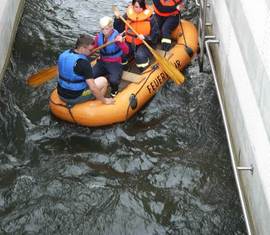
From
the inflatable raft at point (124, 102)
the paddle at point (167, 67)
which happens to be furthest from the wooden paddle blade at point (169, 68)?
the inflatable raft at point (124, 102)

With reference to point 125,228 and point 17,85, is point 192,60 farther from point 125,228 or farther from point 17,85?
point 125,228

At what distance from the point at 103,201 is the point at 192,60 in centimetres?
329

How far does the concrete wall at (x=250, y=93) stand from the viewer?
465 cm

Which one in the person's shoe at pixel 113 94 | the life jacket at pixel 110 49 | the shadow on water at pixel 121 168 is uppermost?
the life jacket at pixel 110 49

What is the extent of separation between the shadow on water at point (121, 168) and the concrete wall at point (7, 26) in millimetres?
304

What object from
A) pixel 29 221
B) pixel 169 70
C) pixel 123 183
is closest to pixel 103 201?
pixel 123 183

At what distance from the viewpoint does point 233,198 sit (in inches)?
235

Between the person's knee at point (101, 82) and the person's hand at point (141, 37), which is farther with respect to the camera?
the person's hand at point (141, 37)

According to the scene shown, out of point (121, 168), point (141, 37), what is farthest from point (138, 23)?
point (121, 168)

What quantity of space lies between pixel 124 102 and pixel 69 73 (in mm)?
879

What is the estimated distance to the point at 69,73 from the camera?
6613mm

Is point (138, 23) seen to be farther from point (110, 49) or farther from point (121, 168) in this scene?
point (121, 168)

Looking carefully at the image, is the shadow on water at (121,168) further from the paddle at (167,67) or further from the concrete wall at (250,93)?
the concrete wall at (250,93)

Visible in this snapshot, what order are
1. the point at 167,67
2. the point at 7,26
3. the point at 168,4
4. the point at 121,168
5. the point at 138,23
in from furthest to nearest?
the point at 7,26, the point at 168,4, the point at 138,23, the point at 167,67, the point at 121,168
